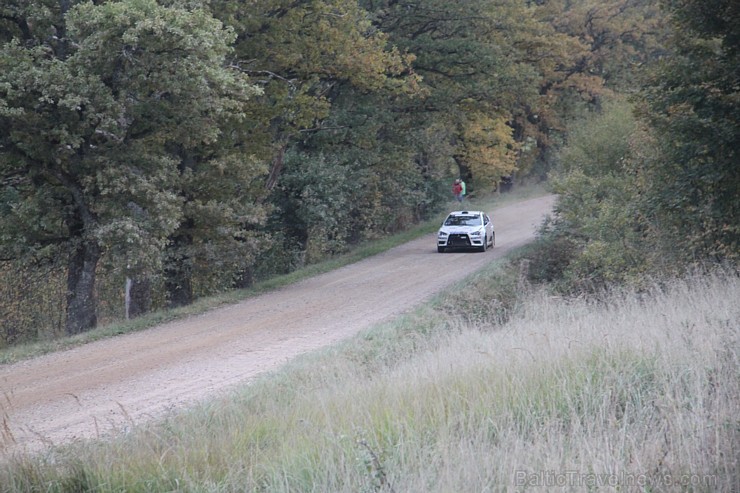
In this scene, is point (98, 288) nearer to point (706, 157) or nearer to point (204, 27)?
point (204, 27)

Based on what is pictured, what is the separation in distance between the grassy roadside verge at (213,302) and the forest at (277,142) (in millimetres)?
1068

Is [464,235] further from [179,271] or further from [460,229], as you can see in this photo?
[179,271]

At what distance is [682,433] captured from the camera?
535cm

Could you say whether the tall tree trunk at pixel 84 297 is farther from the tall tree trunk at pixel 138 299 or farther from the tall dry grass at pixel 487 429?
the tall dry grass at pixel 487 429

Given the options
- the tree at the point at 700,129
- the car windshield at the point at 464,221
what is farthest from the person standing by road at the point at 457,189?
the tree at the point at 700,129

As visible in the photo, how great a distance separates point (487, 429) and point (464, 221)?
2649cm

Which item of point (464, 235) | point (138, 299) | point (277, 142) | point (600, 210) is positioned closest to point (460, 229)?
point (464, 235)

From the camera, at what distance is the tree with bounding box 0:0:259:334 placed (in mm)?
16250

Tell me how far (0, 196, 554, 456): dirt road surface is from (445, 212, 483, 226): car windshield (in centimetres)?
597

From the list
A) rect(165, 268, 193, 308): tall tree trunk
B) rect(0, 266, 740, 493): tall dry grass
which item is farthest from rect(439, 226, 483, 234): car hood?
rect(0, 266, 740, 493): tall dry grass

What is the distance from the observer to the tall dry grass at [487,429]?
16.7ft

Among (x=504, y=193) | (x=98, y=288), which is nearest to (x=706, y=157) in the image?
(x=98, y=288)

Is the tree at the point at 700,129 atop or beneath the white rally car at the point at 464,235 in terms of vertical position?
atop

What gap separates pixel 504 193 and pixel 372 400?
5059 cm
